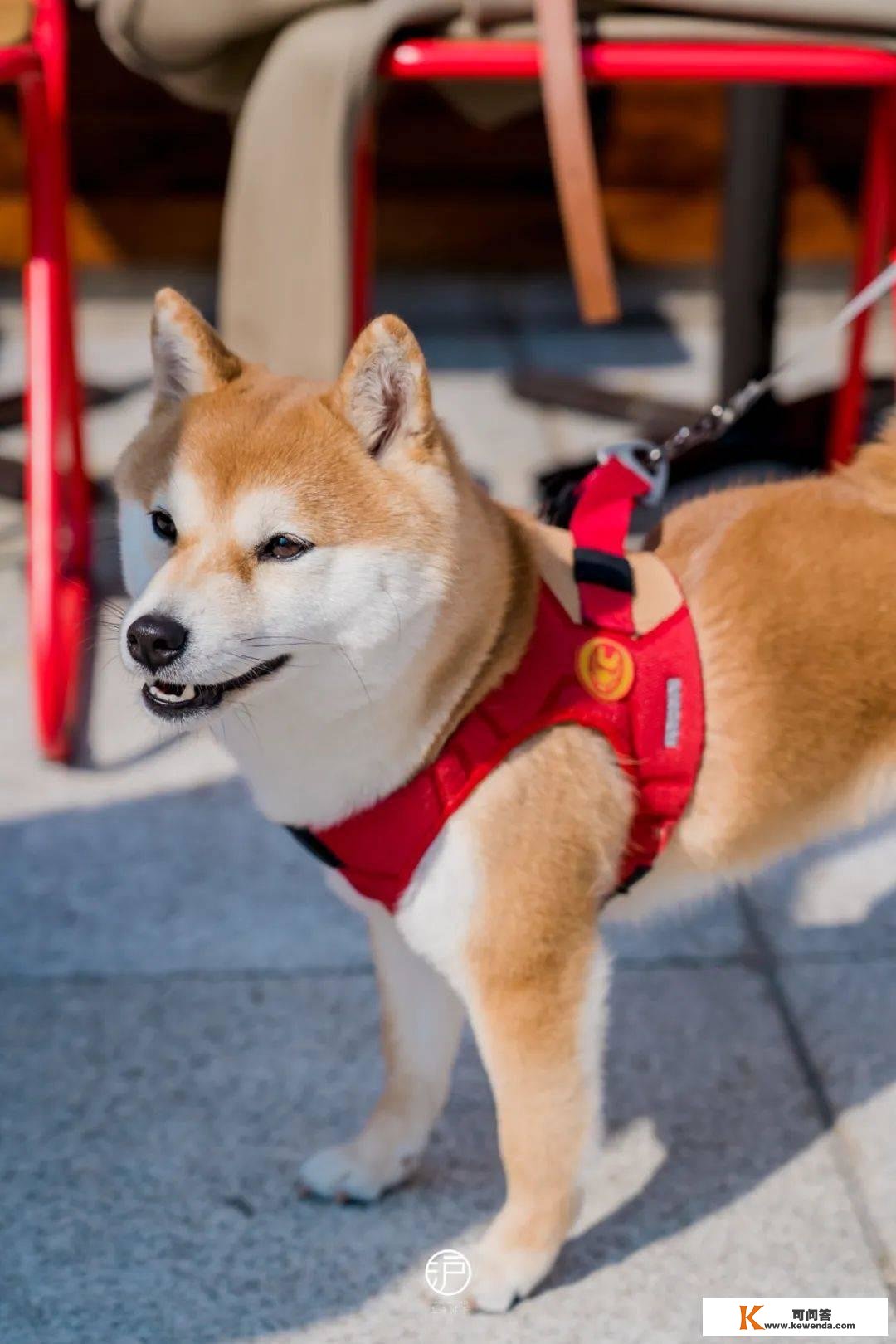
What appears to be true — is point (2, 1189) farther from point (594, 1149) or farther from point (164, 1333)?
point (594, 1149)

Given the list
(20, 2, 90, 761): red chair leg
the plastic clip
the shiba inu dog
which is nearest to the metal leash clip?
the plastic clip

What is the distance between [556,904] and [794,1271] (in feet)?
2.05

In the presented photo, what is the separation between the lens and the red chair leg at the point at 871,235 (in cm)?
341

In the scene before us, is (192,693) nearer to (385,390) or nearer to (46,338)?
(385,390)

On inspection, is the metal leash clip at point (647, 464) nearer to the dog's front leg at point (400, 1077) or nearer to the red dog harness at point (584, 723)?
the red dog harness at point (584, 723)

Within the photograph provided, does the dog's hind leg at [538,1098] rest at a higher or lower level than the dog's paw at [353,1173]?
higher

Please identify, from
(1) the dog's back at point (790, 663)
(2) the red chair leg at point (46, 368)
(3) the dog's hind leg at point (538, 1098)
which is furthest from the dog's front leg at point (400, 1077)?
(2) the red chair leg at point (46, 368)

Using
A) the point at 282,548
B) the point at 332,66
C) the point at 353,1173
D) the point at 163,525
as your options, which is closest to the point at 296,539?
the point at 282,548

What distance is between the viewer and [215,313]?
5.27m

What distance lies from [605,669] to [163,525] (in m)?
0.57

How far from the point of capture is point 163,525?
1.86 metres

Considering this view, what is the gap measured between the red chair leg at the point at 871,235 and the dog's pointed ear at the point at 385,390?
1664 mm

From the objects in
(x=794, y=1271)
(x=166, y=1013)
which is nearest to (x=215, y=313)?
(x=166, y=1013)

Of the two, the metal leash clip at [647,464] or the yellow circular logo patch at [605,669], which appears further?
the metal leash clip at [647,464]
